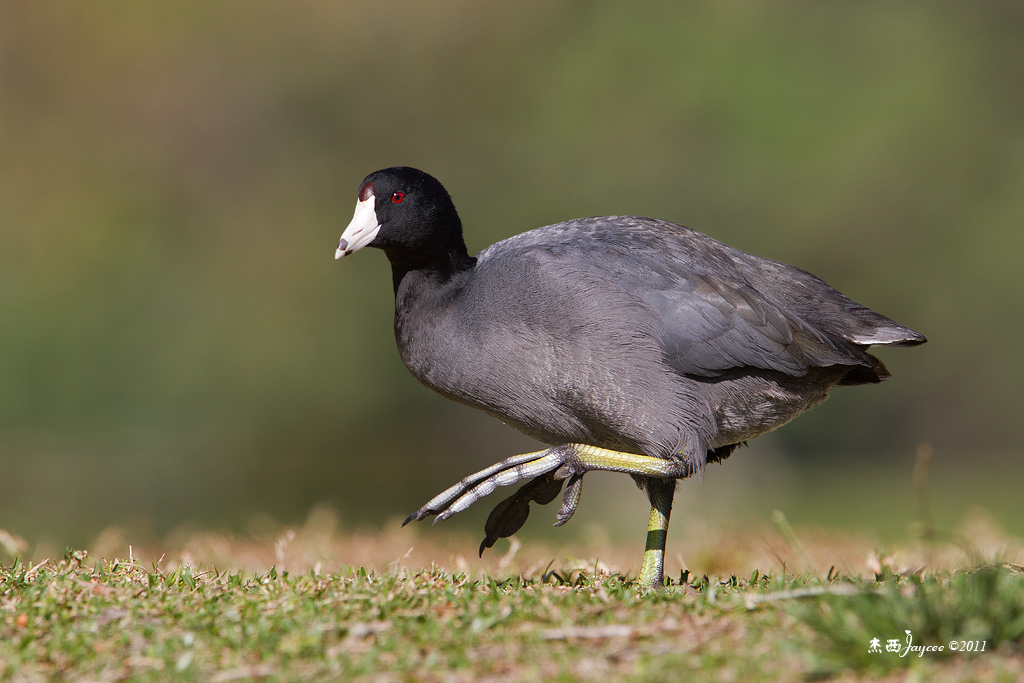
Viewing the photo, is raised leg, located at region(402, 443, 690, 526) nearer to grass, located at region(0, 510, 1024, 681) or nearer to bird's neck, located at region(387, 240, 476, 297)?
grass, located at region(0, 510, 1024, 681)

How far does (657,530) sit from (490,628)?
1800mm

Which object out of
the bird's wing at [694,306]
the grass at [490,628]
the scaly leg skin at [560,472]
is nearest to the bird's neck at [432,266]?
the bird's wing at [694,306]

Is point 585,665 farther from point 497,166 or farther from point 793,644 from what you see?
point 497,166

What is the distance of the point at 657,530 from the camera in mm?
4867

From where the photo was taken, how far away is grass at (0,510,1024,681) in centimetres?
283

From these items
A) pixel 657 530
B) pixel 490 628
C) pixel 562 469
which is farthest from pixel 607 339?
pixel 490 628

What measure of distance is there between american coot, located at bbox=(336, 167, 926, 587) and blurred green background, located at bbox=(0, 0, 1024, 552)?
9607mm

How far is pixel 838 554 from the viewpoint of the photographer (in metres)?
6.16

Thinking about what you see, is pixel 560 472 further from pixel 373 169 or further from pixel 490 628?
pixel 373 169

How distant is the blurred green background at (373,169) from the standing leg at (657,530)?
31.0ft

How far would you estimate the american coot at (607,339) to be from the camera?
4.48 meters

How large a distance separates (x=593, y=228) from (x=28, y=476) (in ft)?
43.2

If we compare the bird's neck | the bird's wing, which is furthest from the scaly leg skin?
the bird's neck

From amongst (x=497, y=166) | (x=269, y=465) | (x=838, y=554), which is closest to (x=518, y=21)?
(x=497, y=166)
